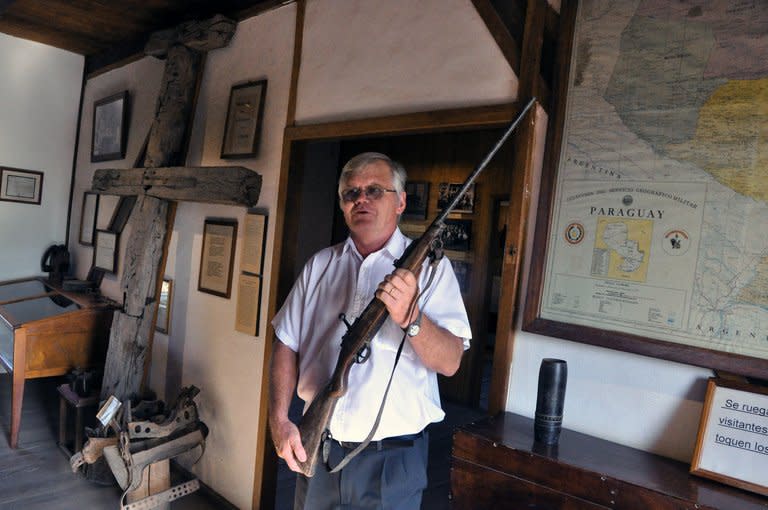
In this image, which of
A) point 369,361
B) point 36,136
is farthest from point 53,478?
point 36,136

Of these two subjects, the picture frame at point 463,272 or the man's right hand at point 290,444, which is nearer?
the man's right hand at point 290,444

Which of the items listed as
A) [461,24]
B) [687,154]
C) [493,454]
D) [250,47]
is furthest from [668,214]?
[250,47]

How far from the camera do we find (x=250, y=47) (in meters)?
3.52

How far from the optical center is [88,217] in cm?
545

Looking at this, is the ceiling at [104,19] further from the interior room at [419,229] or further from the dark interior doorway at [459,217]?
the dark interior doorway at [459,217]

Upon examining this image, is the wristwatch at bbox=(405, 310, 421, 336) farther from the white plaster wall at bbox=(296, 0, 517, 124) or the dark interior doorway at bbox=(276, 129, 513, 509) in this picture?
→ the dark interior doorway at bbox=(276, 129, 513, 509)

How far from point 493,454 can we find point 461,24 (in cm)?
170

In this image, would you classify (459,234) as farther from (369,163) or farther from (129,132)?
(369,163)

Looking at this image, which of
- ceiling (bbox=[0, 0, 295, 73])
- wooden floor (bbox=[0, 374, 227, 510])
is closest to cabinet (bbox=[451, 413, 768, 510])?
wooden floor (bbox=[0, 374, 227, 510])

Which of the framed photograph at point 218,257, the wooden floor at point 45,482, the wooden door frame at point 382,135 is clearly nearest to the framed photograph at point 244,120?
the wooden door frame at point 382,135

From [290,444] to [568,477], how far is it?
0.91m

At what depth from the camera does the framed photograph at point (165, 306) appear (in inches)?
160

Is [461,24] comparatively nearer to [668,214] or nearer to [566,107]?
[566,107]

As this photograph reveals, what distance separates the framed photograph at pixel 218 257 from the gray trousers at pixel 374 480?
1.80m
